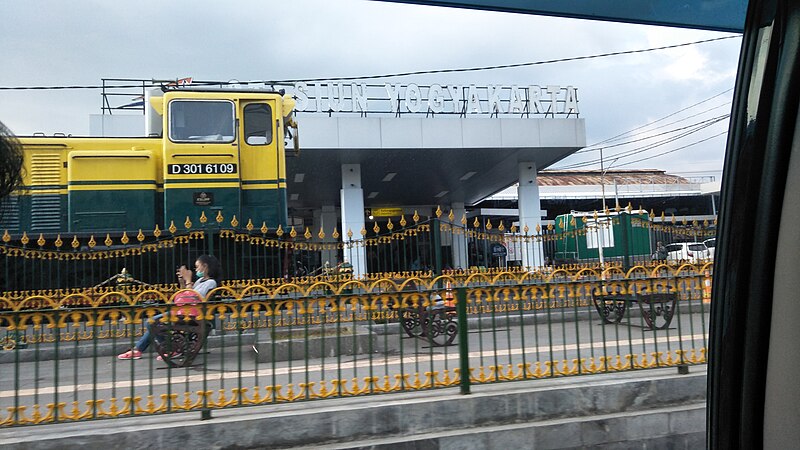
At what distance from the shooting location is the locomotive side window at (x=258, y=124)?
10.1m

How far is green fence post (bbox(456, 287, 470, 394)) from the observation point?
4805mm

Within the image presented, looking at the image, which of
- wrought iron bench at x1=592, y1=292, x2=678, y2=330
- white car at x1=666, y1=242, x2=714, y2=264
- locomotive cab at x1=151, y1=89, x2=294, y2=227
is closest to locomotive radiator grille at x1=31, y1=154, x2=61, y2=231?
locomotive cab at x1=151, y1=89, x2=294, y2=227

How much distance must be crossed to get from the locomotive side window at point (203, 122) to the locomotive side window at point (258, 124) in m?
0.24

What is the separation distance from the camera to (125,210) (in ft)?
33.0

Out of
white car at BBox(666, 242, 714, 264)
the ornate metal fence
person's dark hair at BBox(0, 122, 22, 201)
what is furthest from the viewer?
white car at BBox(666, 242, 714, 264)

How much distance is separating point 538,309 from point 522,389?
0.97m

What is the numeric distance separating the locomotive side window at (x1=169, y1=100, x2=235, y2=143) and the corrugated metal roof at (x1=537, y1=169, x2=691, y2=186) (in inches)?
1268

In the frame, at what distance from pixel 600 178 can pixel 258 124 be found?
39.1 metres

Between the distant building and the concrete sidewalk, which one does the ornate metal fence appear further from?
the distant building

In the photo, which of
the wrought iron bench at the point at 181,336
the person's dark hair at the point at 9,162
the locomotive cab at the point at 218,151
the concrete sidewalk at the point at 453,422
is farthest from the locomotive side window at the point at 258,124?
the person's dark hair at the point at 9,162

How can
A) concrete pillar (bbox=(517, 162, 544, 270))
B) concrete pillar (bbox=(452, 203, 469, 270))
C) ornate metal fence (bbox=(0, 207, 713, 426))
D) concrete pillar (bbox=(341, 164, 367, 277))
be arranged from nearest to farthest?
ornate metal fence (bbox=(0, 207, 713, 426)) → concrete pillar (bbox=(452, 203, 469, 270)) → concrete pillar (bbox=(341, 164, 367, 277)) → concrete pillar (bbox=(517, 162, 544, 270))

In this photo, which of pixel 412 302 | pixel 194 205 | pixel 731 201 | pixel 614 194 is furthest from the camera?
pixel 614 194

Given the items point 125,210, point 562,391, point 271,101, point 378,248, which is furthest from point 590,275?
point 125,210

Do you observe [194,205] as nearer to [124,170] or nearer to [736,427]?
[124,170]
